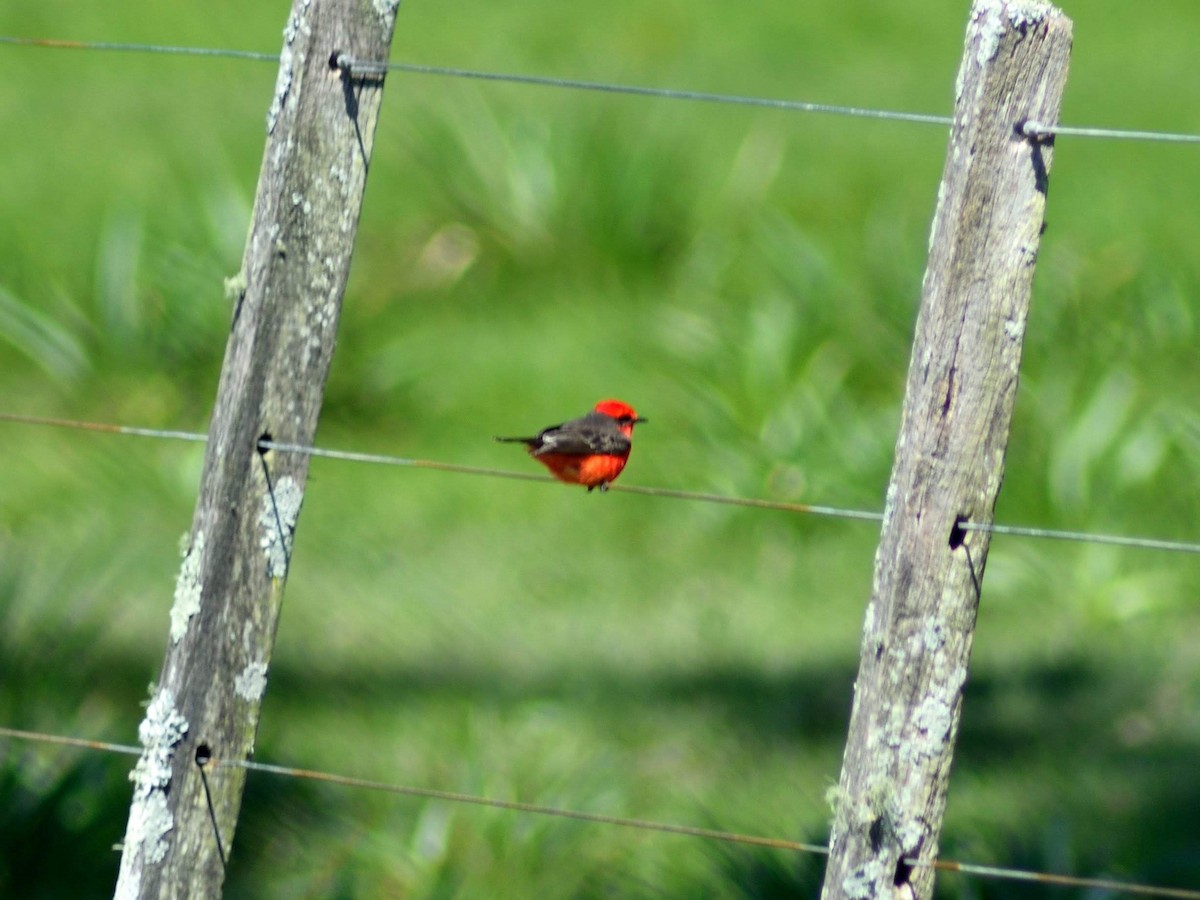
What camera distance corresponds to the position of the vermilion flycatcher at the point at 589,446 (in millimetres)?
3984

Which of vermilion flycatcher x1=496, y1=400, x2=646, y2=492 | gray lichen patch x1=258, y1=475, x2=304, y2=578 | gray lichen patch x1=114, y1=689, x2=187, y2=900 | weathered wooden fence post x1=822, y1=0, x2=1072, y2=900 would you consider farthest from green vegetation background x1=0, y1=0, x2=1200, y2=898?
gray lichen patch x1=258, y1=475, x2=304, y2=578

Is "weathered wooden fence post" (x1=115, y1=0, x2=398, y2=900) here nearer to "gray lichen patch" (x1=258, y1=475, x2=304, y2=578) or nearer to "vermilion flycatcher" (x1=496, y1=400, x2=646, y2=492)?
"gray lichen patch" (x1=258, y1=475, x2=304, y2=578)

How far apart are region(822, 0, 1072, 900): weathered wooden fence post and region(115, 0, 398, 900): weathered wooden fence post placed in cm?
100

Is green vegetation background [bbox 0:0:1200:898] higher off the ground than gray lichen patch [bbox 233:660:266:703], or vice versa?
green vegetation background [bbox 0:0:1200:898]

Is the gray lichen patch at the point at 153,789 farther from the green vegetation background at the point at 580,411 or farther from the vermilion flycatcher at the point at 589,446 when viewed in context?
the green vegetation background at the point at 580,411

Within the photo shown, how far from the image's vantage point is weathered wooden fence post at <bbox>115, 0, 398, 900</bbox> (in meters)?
2.82

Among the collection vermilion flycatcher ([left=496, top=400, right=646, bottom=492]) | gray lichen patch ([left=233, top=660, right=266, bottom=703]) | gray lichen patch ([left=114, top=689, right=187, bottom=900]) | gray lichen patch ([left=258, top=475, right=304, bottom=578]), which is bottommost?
gray lichen patch ([left=114, top=689, right=187, bottom=900])

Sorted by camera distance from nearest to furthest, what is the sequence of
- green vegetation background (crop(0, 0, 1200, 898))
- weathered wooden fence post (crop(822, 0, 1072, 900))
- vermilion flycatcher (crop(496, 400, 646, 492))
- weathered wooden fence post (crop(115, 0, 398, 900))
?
weathered wooden fence post (crop(822, 0, 1072, 900))
weathered wooden fence post (crop(115, 0, 398, 900))
vermilion flycatcher (crop(496, 400, 646, 492))
green vegetation background (crop(0, 0, 1200, 898))

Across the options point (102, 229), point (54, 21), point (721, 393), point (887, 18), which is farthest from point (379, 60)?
point (887, 18)

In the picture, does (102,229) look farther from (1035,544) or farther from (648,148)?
(1035,544)

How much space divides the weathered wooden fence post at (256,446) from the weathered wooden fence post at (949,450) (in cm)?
100

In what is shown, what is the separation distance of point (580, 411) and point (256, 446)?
5.50 metres

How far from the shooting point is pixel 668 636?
6906mm

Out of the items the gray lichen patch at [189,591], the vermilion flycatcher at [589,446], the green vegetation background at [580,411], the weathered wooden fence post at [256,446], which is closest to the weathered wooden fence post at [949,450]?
the weathered wooden fence post at [256,446]
